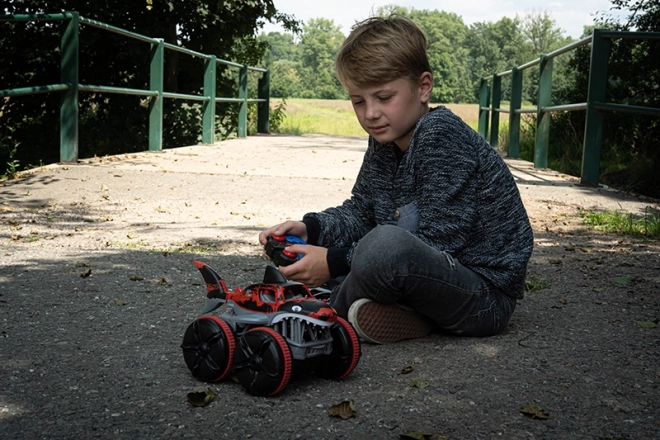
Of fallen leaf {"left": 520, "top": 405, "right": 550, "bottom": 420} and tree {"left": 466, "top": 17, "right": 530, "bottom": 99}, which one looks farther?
tree {"left": 466, "top": 17, "right": 530, "bottom": 99}

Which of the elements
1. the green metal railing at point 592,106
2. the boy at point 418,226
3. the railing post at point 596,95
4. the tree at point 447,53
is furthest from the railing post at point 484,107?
the tree at point 447,53

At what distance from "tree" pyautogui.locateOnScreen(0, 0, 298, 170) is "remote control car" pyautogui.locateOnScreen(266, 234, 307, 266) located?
32.1ft

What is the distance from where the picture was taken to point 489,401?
1.97m

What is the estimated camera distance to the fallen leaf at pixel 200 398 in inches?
74.8

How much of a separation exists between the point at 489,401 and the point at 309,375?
19.5 inches

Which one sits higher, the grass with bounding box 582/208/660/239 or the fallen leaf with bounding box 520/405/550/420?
the grass with bounding box 582/208/660/239

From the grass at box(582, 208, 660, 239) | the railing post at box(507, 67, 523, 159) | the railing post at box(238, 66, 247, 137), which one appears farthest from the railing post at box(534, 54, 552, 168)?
the railing post at box(238, 66, 247, 137)

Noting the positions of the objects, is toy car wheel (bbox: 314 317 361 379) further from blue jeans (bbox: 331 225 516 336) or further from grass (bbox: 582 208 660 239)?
grass (bbox: 582 208 660 239)

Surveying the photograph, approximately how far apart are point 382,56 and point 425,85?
7.6 inches

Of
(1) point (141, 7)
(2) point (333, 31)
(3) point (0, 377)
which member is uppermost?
(2) point (333, 31)

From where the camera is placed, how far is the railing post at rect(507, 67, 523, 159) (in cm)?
1037

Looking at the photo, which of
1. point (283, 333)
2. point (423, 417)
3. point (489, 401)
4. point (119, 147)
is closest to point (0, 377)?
point (283, 333)

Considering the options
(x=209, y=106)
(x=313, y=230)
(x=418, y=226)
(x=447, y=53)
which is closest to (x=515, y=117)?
(x=209, y=106)

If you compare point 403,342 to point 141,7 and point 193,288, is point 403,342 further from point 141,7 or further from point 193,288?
point 141,7
